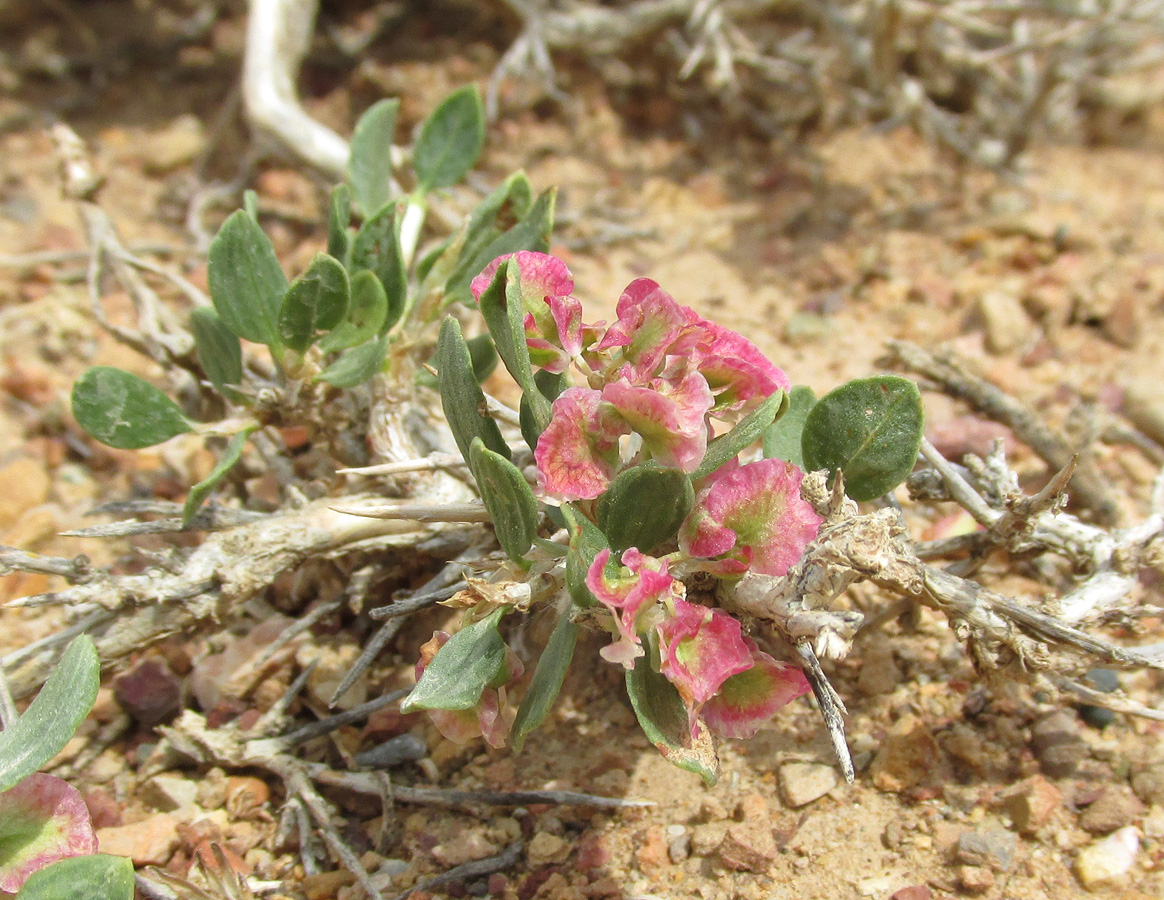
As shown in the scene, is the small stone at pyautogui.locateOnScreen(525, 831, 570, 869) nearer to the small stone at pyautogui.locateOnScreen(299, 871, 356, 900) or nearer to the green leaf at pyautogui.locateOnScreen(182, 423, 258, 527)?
the small stone at pyautogui.locateOnScreen(299, 871, 356, 900)

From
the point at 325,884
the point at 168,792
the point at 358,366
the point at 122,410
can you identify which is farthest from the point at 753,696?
the point at 122,410

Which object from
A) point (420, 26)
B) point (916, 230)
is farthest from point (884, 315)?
point (420, 26)

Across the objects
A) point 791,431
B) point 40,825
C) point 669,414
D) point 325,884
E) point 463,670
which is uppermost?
point 669,414

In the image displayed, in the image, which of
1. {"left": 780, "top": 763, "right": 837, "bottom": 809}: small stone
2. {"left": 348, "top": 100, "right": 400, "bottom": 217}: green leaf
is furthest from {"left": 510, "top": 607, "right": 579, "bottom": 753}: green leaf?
{"left": 348, "top": 100, "right": 400, "bottom": 217}: green leaf

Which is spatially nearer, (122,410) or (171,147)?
(122,410)

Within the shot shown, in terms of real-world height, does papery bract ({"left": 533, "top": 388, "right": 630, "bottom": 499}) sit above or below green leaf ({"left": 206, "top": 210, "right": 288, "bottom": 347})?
below

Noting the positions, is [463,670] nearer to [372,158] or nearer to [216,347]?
[216,347]

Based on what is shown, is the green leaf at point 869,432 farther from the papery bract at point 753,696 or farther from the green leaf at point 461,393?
the green leaf at point 461,393
